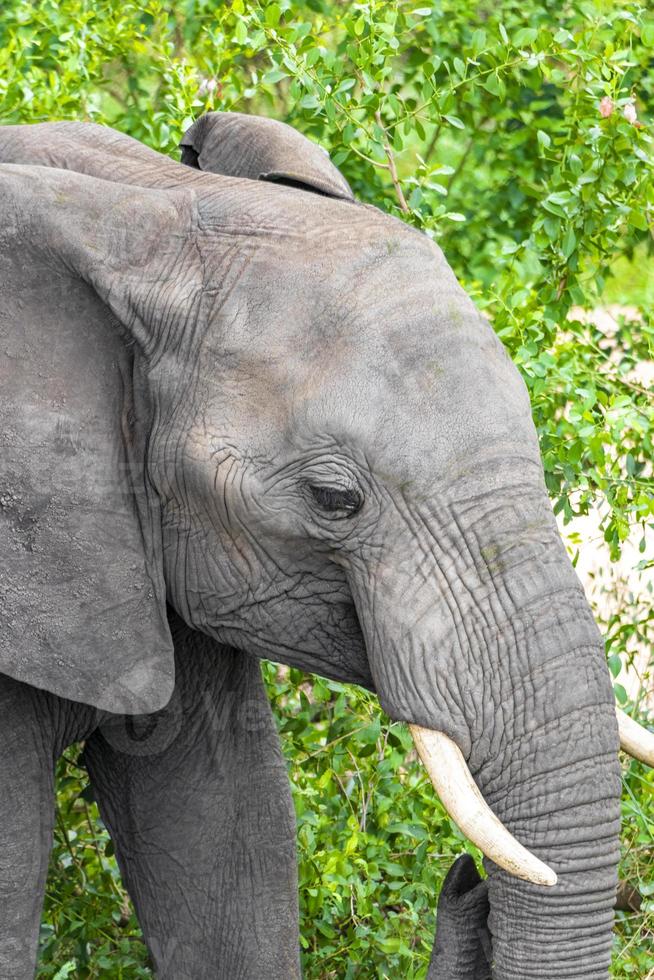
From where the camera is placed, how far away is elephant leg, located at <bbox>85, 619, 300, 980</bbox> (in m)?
3.46

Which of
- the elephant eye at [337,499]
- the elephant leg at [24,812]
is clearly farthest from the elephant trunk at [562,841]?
the elephant leg at [24,812]

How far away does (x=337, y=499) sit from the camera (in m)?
2.73

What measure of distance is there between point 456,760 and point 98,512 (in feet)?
2.22

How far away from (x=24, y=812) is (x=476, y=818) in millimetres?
839

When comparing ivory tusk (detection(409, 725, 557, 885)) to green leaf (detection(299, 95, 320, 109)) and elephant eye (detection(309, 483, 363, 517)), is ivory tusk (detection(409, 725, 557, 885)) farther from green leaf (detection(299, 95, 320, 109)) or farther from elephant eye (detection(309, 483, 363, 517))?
green leaf (detection(299, 95, 320, 109))

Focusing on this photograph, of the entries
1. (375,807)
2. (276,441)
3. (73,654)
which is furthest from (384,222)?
(375,807)

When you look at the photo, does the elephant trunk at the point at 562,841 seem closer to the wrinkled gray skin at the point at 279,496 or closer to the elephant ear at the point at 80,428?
the wrinkled gray skin at the point at 279,496

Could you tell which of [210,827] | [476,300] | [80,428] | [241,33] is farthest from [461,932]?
[241,33]

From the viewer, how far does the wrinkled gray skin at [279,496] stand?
2.66 meters

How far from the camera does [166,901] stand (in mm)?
3549

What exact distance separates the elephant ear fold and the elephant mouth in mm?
940

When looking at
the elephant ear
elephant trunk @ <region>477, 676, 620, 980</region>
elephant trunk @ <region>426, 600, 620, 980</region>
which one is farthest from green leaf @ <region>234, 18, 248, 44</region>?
elephant trunk @ <region>477, 676, 620, 980</region>

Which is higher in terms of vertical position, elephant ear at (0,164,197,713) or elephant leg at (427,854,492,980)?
elephant ear at (0,164,197,713)

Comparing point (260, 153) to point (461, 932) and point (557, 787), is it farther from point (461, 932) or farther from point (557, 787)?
point (461, 932)
